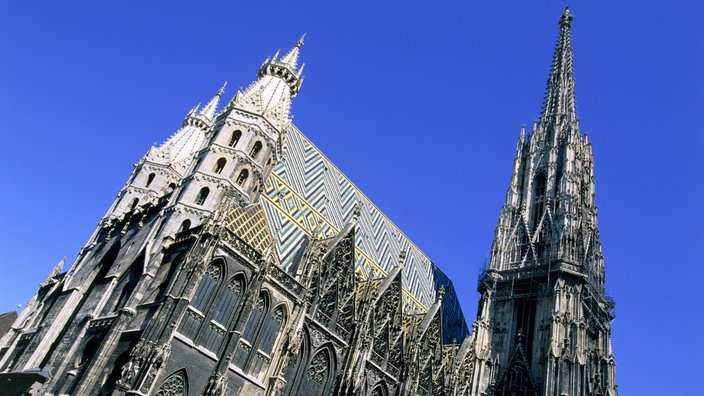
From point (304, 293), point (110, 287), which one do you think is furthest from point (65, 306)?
point (304, 293)

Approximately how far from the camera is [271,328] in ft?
82.4

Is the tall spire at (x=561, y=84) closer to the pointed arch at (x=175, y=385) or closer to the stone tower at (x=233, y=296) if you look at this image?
the stone tower at (x=233, y=296)

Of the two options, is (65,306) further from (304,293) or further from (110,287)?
(304,293)

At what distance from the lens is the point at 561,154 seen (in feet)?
154

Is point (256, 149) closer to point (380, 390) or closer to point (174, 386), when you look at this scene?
point (174, 386)

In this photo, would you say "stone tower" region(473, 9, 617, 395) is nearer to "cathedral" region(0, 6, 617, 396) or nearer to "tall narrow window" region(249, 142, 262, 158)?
"cathedral" region(0, 6, 617, 396)

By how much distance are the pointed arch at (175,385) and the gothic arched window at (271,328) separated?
372 centimetres

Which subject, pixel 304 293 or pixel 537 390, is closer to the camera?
pixel 304 293

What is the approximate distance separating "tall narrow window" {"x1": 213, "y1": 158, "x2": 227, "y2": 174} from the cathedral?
10 cm

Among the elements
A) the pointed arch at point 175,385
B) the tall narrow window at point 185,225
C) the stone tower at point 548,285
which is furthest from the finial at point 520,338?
the pointed arch at point 175,385

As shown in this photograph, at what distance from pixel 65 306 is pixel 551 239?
1189 inches

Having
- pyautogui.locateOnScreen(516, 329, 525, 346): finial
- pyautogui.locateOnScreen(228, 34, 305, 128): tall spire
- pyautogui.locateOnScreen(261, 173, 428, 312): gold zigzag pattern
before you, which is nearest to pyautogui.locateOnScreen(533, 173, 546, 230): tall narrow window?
pyautogui.locateOnScreen(516, 329, 525, 346): finial

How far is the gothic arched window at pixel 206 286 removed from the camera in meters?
22.9

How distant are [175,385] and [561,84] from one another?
42.9 meters
